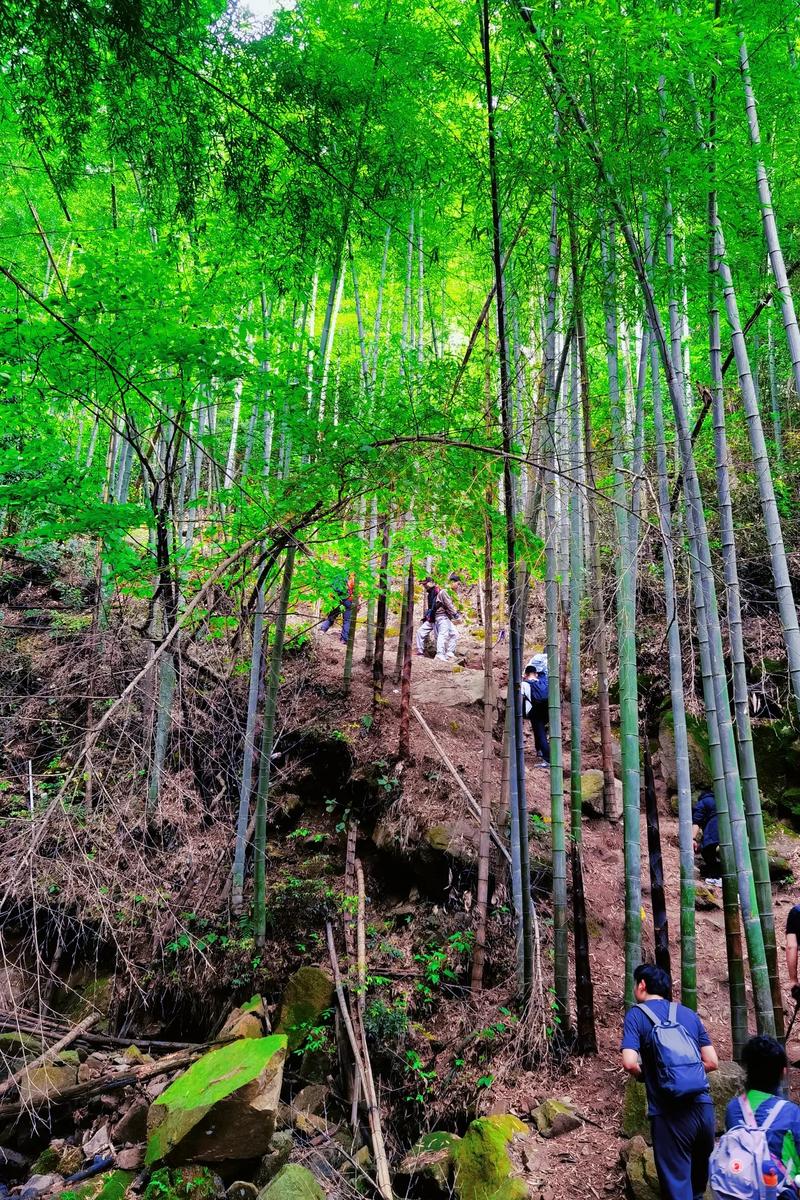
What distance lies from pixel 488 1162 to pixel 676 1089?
1.41m

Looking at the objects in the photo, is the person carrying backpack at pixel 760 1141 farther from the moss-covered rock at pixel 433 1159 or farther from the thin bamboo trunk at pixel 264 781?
the thin bamboo trunk at pixel 264 781

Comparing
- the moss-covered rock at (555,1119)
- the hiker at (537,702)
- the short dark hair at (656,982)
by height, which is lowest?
the moss-covered rock at (555,1119)

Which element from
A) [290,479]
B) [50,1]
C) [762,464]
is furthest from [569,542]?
[50,1]

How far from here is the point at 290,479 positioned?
12.3 ft

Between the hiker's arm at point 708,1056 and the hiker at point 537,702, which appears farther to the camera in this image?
the hiker at point 537,702

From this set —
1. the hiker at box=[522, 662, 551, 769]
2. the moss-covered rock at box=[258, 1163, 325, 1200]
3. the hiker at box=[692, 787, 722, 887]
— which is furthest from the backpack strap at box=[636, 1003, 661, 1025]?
the hiker at box=[522, 662, 551, 769]

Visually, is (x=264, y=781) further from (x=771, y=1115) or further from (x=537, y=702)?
(x=771, y=1115)

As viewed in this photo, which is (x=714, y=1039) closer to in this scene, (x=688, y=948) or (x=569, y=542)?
(x=688, y=948)

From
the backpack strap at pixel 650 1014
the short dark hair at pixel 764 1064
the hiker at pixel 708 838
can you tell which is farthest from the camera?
the hiker at pixel 708 838

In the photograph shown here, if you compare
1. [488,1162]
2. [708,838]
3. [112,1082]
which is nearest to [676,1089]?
[488,1162]

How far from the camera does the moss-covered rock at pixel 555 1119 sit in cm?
348

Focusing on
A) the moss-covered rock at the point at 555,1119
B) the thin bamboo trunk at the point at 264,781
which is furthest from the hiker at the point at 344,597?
the moss-covered rock at the point at 555,1119

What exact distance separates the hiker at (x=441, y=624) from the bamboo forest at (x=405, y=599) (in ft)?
9.85

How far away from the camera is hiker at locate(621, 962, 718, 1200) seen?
2434 millimetres
